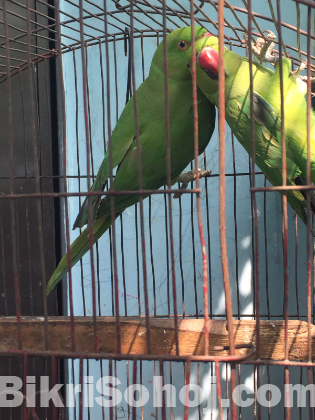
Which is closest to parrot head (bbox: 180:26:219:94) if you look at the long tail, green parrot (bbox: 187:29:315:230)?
green parrot (bbox: 187:29:315:230)

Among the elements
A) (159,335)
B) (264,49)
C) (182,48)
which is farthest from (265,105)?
(159,335)

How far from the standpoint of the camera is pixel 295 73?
0.81 metres

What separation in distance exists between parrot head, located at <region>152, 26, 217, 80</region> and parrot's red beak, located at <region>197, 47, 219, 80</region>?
3 centimetres

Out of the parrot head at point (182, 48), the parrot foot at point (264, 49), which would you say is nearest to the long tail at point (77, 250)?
the parrot head at point (182, 48)

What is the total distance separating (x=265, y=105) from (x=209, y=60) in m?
0.14

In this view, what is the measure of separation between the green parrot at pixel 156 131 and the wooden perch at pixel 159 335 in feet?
0.53

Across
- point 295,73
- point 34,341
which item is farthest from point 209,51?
point 34,341

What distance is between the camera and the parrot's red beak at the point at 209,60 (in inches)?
31.6

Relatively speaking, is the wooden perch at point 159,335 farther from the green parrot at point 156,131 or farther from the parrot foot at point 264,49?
the parrot foot at point 264,49

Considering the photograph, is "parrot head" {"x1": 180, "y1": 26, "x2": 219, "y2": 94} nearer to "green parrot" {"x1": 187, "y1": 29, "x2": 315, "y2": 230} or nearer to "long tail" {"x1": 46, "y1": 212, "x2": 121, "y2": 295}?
"green parrot" {"x1": 187, "y1": 29, "x2": 315, "y2": 230}

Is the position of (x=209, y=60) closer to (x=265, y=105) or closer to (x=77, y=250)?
(x=265, y=105)

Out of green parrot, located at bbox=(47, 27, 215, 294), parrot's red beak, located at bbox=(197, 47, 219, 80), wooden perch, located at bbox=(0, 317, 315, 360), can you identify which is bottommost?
wooden perch, located at bbox=(0, 317, 315, 360)

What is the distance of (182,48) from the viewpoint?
0.89 meters

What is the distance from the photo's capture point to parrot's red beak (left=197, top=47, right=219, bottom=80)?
2.63ft
